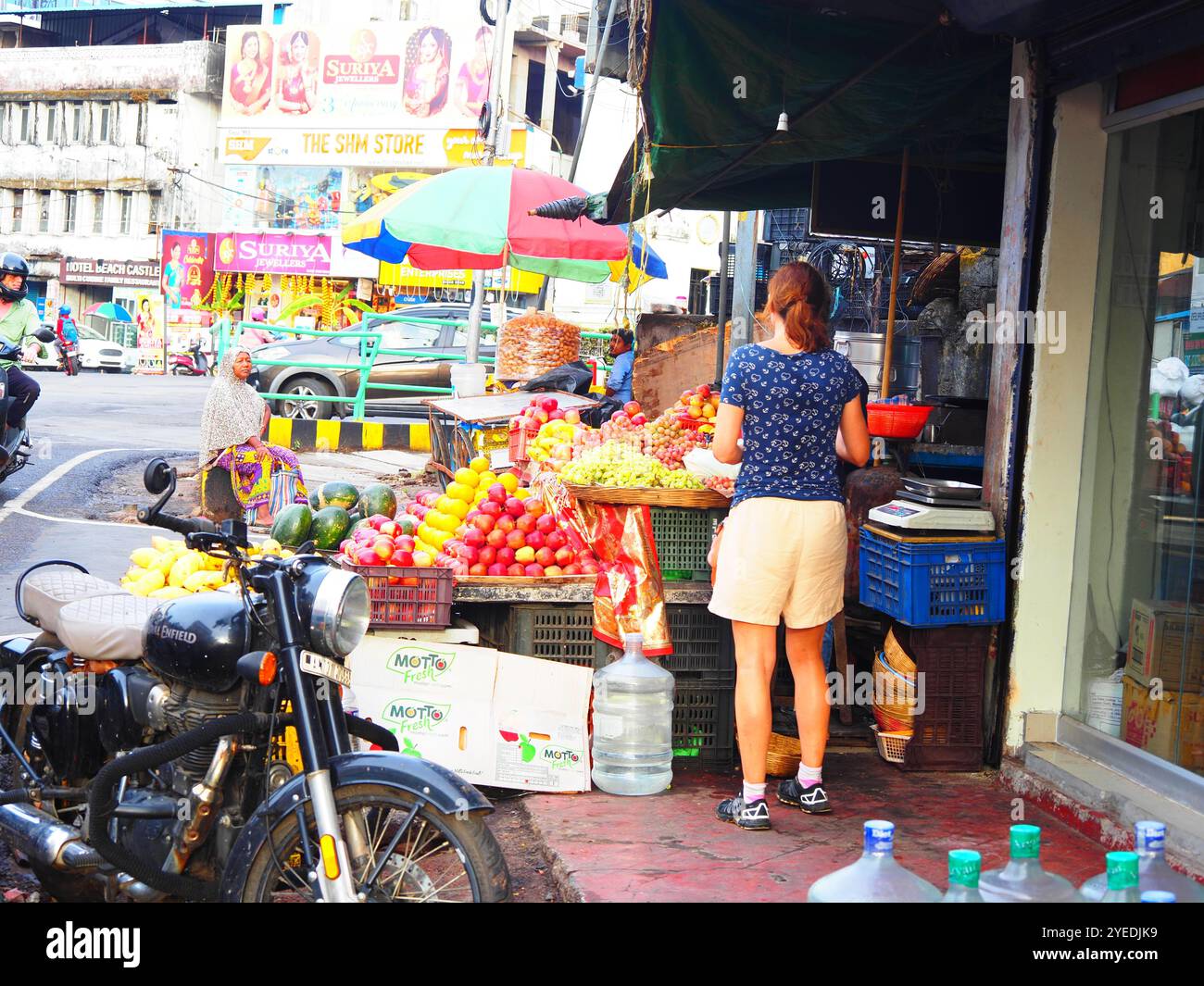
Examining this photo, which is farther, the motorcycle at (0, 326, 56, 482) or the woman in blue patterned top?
the motorcycle at (0, 326, 56, 482)

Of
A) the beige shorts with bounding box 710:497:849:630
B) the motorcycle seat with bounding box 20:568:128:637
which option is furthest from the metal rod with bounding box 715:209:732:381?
the motorcycle seat with bounding box 20:568:128:637

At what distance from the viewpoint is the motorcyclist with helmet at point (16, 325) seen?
Answer: 11.6 metres

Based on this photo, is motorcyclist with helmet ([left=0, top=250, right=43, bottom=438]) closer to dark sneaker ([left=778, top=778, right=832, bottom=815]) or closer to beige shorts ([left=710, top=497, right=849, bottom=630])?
beige shorts ([left=710, top=497, right=849, bottom=630])

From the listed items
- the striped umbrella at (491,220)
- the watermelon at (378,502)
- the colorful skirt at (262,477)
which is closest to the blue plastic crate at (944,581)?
the watermelon at (378,502)

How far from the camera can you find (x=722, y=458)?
4875 millimetres

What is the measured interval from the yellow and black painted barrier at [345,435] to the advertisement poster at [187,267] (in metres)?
27.3

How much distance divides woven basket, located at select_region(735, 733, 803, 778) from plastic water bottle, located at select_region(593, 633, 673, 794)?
0.37 metres

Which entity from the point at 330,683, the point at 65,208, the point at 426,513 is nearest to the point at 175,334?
the point at 65,208

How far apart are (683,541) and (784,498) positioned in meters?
1.06

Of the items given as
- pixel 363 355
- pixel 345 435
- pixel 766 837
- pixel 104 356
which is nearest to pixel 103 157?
pixel 104 356

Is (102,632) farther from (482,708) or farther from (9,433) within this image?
(9,433)

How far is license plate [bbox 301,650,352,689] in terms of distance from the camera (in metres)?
A: 3.24

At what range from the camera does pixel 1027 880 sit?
2.45 m

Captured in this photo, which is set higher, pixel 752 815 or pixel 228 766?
pixel 228 766
